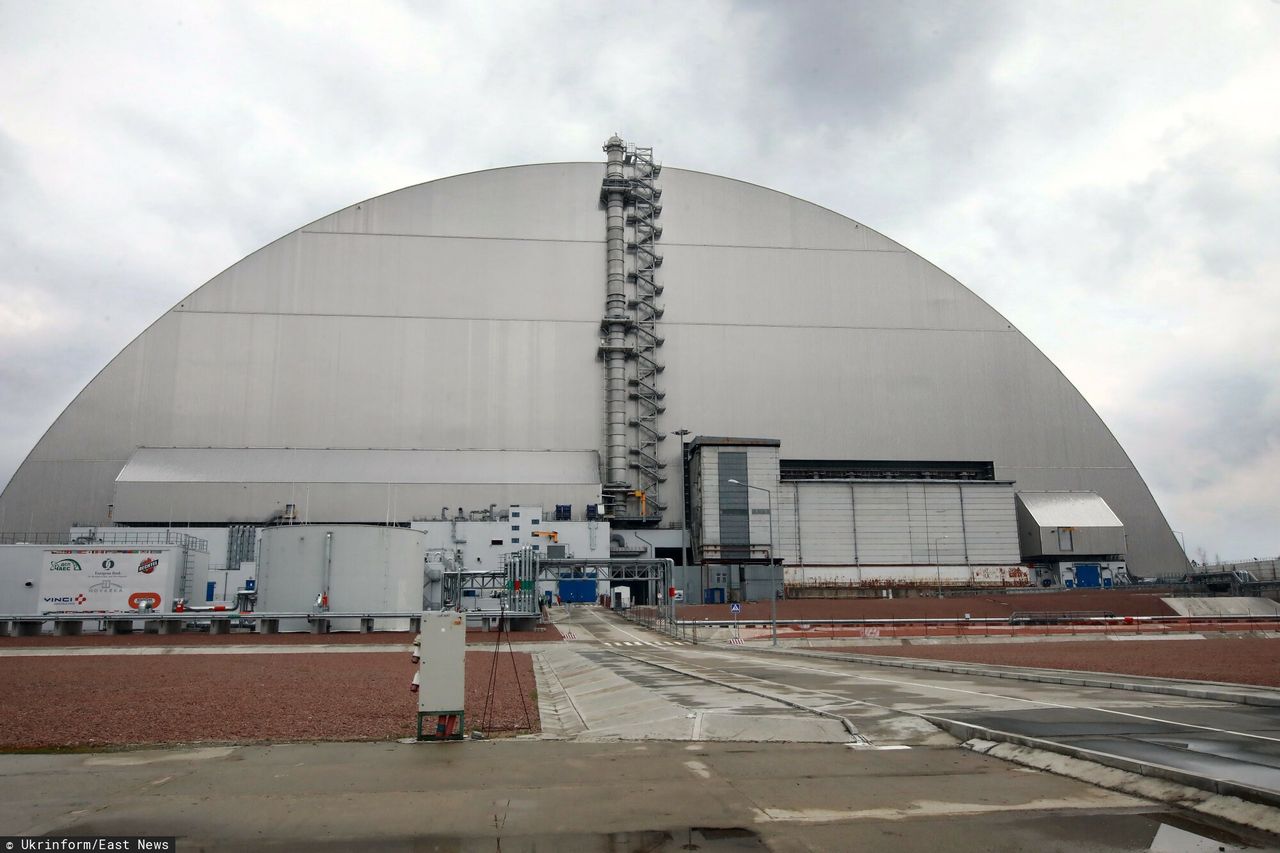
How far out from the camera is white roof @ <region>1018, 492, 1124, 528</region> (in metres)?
83.1

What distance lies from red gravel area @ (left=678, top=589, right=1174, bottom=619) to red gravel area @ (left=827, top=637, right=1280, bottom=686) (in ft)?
80.0

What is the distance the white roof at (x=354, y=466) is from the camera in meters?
76.7

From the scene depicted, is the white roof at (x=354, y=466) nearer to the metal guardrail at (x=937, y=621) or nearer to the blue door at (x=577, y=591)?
the blue door at (x=577, y=591)

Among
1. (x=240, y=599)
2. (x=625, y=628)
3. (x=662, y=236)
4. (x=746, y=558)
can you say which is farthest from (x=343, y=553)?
(x=662, y=236)

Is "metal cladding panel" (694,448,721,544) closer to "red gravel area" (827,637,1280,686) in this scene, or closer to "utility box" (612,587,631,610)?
"utility box" (612,587,631,610)

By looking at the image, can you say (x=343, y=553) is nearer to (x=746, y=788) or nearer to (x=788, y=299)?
(x=746, y=788)

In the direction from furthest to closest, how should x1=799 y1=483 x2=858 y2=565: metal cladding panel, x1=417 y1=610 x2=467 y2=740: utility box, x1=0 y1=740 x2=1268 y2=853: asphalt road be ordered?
x1=799 y1=483 x2=858 y2=565: metal cladding panel
x1=417 y1=610 x2=467 y2=740: utility box
x1=0 y1=740 x2=1268 y2=853: asphalt road

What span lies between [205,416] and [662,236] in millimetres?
46703

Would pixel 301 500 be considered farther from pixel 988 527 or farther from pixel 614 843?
pixel 614 843

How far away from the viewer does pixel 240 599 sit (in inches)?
2191

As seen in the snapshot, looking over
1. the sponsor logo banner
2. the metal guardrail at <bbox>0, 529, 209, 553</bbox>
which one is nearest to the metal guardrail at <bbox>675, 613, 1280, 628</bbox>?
the sponsor logo banner

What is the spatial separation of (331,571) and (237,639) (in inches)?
225

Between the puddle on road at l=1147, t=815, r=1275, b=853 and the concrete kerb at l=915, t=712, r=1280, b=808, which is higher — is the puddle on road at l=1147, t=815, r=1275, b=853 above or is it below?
below

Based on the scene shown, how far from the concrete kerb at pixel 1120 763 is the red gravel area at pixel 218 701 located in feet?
20.7
